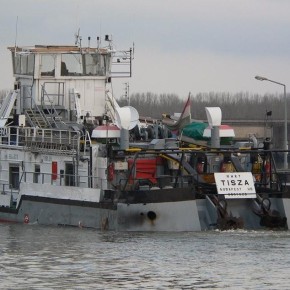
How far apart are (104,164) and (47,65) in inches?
277

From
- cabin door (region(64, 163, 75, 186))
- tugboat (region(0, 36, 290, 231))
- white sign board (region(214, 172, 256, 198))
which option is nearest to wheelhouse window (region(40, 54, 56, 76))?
tugboat (region(0, 36, 290, 231))

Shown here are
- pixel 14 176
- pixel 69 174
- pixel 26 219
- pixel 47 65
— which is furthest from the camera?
pixel 47 65

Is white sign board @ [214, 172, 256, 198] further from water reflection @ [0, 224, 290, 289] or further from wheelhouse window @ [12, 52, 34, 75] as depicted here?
wheelhouse window @ [12, 52, 34, 75]

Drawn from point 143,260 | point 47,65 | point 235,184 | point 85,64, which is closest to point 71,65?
point 85,64

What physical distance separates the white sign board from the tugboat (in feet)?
0.09

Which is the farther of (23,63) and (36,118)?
(23,63)

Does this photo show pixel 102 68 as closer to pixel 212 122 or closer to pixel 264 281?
pixel 212 122

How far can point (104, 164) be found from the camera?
42.6 m

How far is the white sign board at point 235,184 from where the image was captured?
4138 cm

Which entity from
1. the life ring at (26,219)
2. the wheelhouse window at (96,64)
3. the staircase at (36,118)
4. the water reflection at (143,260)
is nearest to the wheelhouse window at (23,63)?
the staircase at (36,118)

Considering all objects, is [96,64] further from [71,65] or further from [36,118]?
[36,118]

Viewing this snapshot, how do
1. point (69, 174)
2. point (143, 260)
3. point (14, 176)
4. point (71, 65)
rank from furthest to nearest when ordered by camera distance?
point (71, 65) → point (14, 176) → point (69, 174) → point (143, 260)

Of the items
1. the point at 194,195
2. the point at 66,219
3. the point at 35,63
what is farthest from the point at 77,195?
the point at 35,63

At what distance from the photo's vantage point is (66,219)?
43188mm
